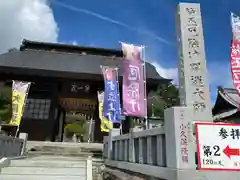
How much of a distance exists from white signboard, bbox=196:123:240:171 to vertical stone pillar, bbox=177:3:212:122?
441mm

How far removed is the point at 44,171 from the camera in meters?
7.11

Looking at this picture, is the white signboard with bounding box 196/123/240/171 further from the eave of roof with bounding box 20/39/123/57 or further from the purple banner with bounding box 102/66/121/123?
the eave of roof with bounding box 20/39/123/57

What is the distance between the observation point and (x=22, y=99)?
49.8 feet

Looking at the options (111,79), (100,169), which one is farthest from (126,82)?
(100,169)

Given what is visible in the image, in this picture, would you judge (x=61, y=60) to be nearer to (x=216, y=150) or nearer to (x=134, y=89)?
(x=134, y=89)

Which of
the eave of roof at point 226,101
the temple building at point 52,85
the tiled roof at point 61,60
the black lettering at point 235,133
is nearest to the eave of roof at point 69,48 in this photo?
the tiled roof at point 61,60

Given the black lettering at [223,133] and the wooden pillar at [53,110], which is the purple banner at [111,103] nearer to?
the wooden pillar at [53,110]

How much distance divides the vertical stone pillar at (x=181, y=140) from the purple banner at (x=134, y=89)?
6583 mm

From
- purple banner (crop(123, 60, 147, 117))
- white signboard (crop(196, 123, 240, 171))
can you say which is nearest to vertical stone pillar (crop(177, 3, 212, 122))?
white signboard (crop(196, 123, 240, 171))

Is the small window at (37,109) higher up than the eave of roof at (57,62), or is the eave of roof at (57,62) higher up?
the eave of roof at (57,62)

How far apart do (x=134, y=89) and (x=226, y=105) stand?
11.9 metres

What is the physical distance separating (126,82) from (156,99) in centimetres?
998

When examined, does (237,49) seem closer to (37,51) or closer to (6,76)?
(6,76)

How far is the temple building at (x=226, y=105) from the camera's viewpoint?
53.3ft
